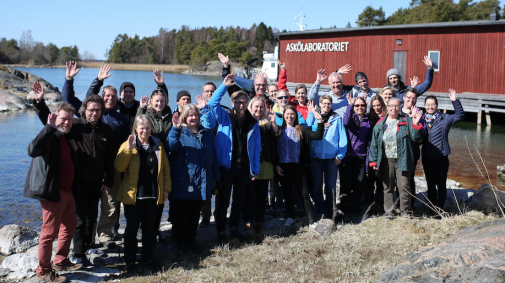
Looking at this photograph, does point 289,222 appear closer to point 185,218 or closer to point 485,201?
point 185,218

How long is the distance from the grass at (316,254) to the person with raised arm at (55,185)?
721 mm

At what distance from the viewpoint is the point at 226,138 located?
A: 5047 mm

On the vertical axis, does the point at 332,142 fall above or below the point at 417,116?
below

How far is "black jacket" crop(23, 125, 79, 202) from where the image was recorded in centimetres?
368

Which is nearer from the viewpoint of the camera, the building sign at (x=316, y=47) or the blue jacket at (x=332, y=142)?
the blue jacket at (x=332, y=142)

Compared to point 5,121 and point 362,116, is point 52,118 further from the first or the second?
point 5,121

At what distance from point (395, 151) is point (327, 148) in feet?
3.16

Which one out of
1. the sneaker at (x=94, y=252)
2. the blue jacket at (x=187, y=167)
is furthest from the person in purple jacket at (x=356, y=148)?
the sneaker at (x=94, y=252)

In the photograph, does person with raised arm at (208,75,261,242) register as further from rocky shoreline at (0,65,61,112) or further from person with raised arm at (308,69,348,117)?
rocky shoreline at (0,65,61,112)

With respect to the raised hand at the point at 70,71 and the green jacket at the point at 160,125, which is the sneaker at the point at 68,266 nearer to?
the green jacket at the point at 160,125

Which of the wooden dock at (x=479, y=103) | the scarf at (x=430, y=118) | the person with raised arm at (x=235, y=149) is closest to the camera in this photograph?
the person with raised arm at (x=235, y=149)

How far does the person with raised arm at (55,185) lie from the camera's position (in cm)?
372

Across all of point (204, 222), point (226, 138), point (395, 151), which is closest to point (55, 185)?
point (226, 138)

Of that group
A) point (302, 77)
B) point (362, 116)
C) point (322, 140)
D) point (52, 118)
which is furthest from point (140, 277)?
point (302, 77)
